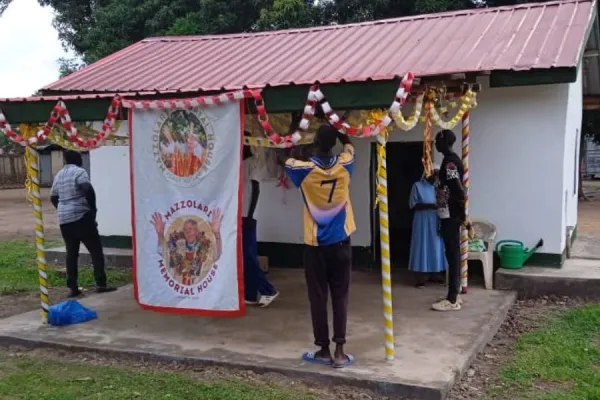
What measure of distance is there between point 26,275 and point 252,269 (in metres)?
4.59

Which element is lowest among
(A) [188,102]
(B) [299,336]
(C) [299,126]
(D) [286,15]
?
(B) [299,336]

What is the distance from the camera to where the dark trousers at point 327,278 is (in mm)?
4852

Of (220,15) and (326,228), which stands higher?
(220,15)

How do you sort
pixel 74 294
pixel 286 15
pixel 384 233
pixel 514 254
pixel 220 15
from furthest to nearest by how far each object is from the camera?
1. pixel 220 15
2. pixel 286 15
3. pixel 74 294
4. pixel 514 254
5. pixel 384 233

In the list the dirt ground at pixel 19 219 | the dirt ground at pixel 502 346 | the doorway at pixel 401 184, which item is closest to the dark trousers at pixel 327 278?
the dirt ground at pixel 502 346

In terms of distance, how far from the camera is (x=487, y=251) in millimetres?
7637

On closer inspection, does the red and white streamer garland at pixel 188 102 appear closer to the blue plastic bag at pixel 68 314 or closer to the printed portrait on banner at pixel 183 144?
the printed portrait on banner at pixel 183 144

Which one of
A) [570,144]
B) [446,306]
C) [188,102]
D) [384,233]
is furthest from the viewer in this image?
[570,144]

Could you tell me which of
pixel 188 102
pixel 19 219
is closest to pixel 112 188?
pixel 188 102

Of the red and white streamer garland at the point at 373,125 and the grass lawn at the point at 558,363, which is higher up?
the red and white streamer garland at the point at 373,125

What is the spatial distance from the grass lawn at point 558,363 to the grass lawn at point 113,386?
1.67m

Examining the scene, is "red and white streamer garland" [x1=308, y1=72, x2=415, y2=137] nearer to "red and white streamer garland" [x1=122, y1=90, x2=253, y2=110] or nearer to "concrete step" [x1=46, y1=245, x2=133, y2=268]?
"red and white streamer garland" [x1=122, y1=90, x2=253, y2=110]

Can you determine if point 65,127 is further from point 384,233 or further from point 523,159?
point 523,159

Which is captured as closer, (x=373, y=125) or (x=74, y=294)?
(x=373, y=125)
